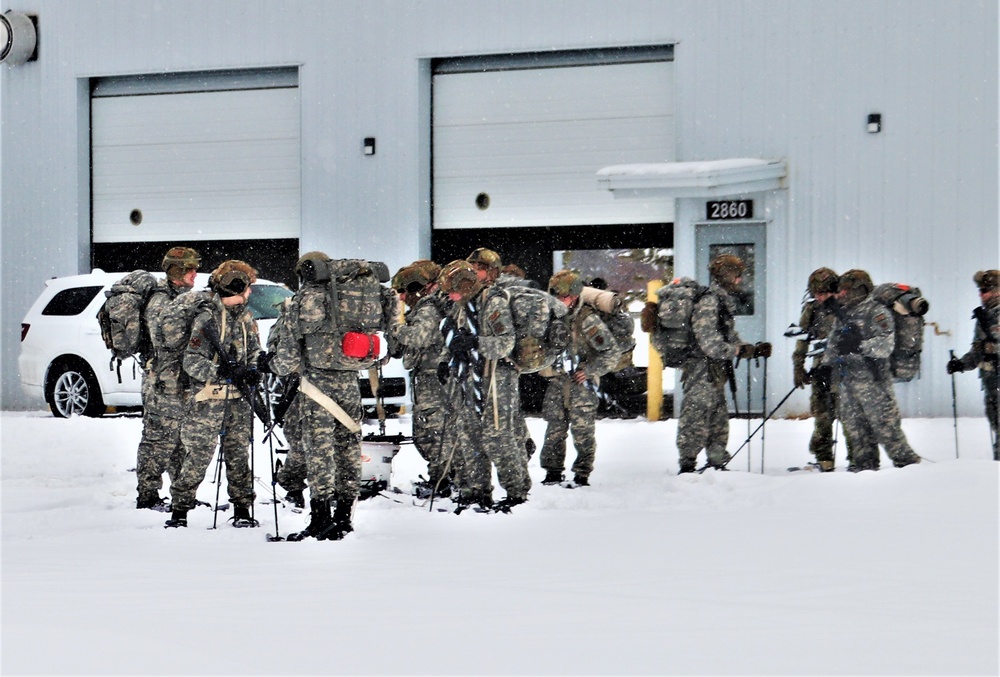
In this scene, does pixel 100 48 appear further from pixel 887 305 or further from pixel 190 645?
pixel 190 645

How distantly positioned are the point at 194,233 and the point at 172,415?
12.0 metres

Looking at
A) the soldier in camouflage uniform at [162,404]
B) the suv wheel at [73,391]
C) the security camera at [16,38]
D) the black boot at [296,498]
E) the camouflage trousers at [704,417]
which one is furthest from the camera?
the security camera at [16,38]

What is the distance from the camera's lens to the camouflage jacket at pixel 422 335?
35.3ft

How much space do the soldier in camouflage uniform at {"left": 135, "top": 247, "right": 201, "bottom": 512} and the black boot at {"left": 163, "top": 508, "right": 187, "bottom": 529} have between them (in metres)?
0.53

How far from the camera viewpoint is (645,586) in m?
7.98

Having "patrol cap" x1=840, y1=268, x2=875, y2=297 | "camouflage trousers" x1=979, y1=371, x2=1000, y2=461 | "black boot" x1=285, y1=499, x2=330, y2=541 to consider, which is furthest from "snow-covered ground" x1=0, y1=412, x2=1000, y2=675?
"patrol cap" x1=840, y1=268, x2=875, y2=297

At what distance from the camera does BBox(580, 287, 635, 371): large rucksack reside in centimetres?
1245

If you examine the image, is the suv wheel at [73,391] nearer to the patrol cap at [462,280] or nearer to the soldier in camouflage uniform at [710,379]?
the soldier in camouflage uniform at [710,379]

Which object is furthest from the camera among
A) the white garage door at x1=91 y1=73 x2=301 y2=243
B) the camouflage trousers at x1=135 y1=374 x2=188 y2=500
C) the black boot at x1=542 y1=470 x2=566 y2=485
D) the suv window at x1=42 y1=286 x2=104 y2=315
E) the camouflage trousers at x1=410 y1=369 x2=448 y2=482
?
the white garage door at x1=91 y1=73 x2=301 y2=243

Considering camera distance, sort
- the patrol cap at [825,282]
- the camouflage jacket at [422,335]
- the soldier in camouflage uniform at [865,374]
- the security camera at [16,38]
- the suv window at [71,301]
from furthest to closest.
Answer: the security camera at [16,38]
the suv window at [71,301]
the patrol cap at [825,282]
the soldier in camouflage uniform at [865,374]
the camouflage jacket at [422,335]

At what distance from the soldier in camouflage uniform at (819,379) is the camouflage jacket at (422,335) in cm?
339

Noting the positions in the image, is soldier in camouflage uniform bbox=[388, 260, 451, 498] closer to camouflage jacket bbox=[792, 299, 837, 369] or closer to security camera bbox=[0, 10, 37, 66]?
camouflage jacket bbox=[792, 299, 837, 369]

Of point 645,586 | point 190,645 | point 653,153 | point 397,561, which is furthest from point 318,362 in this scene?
point 653,153

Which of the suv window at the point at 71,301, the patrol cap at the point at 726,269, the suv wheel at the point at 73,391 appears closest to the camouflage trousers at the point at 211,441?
the patrol cap at the point at 726,269
